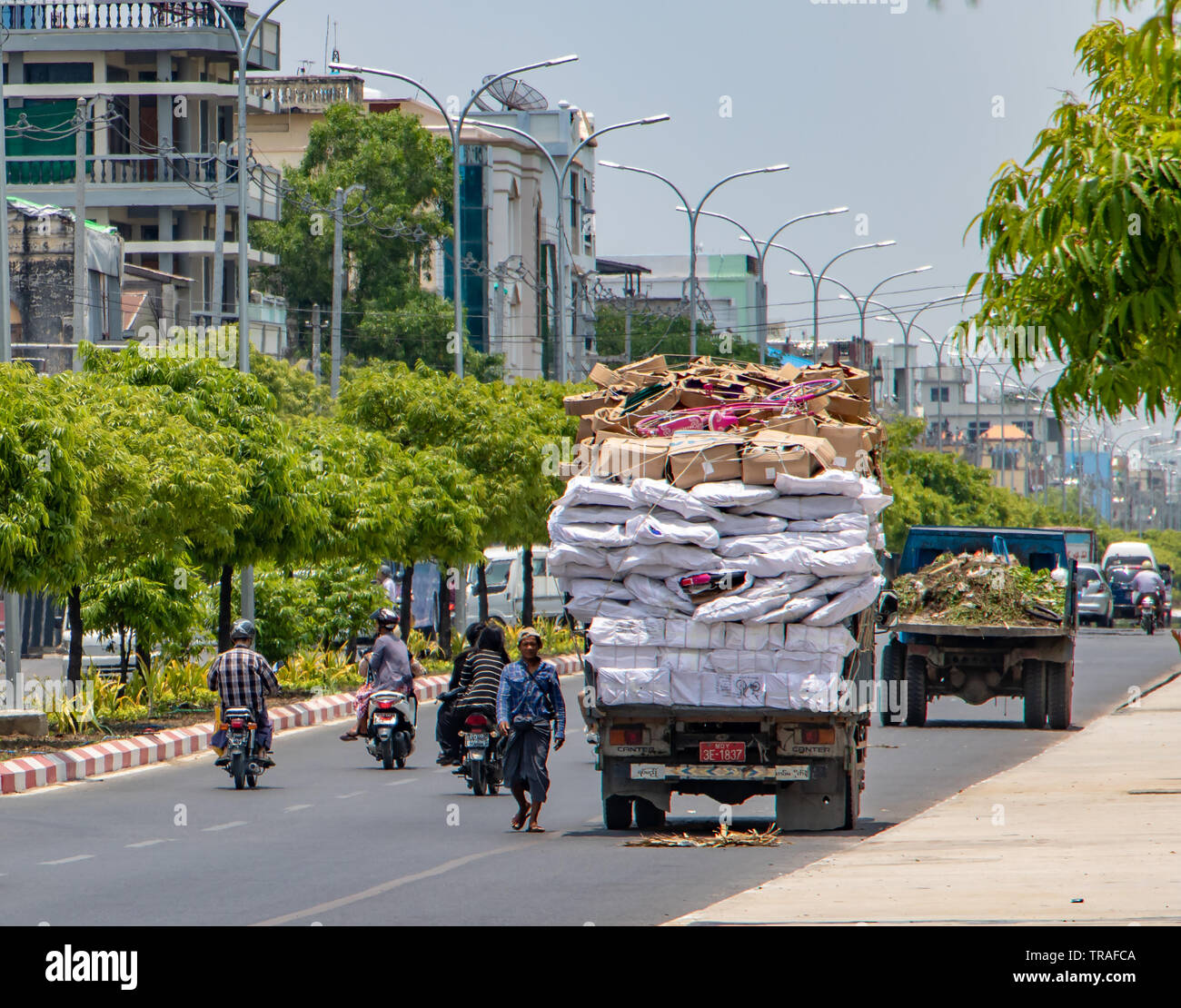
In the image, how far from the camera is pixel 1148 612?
5262 centimetres

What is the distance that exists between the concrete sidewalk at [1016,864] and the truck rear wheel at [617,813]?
2216 millimetres

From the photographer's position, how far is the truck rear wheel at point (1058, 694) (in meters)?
24.5

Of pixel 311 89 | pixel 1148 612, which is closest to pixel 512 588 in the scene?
pixel 1148 612

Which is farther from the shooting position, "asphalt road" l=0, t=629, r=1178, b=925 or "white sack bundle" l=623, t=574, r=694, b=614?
"white sack bundle" l=623, t=574, r=694, b=614

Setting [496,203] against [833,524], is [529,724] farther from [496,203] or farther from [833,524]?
[496,203]

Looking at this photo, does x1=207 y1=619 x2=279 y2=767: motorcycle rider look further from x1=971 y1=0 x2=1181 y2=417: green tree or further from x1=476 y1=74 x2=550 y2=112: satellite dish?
x1=476 y1=74 x2=550 y2=112: satellite dish

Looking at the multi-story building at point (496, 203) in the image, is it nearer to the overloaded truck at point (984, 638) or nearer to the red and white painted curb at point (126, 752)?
the red and white painted curb at point (126, 752)

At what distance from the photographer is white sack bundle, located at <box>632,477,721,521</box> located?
14828 mm

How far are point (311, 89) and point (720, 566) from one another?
71017mm

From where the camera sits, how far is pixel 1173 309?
10.5m

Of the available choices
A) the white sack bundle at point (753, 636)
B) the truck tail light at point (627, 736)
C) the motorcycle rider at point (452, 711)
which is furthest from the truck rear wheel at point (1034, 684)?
the truck tail light at point (627, 736)

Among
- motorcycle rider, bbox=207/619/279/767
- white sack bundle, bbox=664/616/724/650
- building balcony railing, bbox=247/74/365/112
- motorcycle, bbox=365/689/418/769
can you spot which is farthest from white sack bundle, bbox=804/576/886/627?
building balcony railing, bbox=247/74/365/112

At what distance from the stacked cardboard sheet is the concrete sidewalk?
163cm

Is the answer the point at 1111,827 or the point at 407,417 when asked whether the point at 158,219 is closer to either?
the point at 407,417
